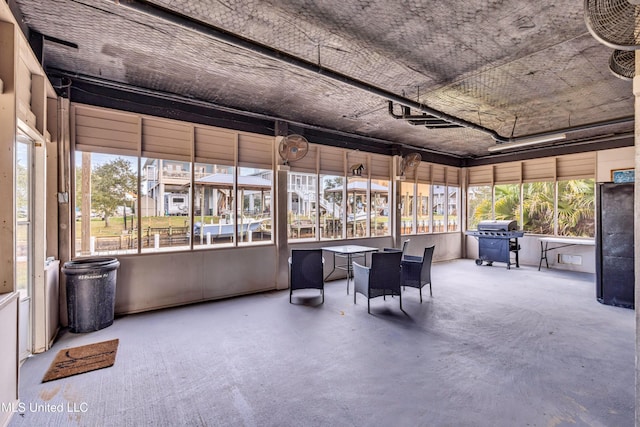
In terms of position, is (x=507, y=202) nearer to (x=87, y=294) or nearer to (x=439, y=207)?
(x=439, y=207)

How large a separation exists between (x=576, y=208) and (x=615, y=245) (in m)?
3.70

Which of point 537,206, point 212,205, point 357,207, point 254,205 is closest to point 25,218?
point 212,205

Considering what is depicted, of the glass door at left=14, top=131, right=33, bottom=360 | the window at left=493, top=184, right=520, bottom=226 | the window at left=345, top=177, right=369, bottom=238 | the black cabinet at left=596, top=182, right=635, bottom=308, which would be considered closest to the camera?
the glass door at left=14, top=131, right=33, bottom=360

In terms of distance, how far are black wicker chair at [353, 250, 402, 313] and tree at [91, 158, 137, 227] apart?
3.76 metres

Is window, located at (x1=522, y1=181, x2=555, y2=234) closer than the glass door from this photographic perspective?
No

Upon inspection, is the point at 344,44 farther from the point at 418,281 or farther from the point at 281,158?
the point at 418,281

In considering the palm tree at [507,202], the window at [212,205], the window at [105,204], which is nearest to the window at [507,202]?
the palm tree at [507,202]

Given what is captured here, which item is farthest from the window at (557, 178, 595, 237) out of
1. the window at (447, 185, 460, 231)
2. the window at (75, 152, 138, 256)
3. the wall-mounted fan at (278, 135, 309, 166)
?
the window at (75, 152, 138, 256)

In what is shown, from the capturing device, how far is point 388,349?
3273 mm

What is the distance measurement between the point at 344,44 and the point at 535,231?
8.37m

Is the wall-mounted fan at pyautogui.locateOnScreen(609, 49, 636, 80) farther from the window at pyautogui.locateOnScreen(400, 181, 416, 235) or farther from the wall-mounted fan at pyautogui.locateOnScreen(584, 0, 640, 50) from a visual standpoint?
the window at pyautogui.locateOnScreen(400, 181, 416, 235)

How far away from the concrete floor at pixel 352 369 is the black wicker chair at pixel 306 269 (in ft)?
1.27

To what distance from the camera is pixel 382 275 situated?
448cm

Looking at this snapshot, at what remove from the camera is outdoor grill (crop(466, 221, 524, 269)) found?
7848 mm
